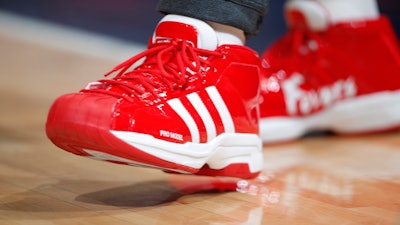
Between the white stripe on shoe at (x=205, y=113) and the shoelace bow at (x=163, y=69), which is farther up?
the shoelace bow at (x=163, y=69)

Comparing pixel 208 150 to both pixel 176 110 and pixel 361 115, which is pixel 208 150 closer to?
pixel 176 110

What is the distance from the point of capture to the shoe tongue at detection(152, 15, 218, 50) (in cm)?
103

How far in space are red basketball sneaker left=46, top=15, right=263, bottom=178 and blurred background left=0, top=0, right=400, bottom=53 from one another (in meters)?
1.06

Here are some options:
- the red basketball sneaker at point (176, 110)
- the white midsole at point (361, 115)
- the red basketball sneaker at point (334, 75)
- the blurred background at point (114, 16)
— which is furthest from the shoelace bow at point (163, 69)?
the blurred background at point (114, 16)

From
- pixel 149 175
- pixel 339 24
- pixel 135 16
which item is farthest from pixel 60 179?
pixel 135 16

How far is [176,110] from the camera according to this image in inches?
38.0

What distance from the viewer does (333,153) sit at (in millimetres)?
1442

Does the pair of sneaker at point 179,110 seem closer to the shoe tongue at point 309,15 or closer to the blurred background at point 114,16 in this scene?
the shoe tongue at point 309,15

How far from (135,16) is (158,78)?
157 cm

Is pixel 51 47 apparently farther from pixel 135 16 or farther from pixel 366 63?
pixel 366 63

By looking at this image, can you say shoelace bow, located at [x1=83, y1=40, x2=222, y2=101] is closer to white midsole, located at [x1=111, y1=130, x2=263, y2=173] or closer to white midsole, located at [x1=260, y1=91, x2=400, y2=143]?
white midsole, located at [x1=111, y1=130, x2=263, y2=173]

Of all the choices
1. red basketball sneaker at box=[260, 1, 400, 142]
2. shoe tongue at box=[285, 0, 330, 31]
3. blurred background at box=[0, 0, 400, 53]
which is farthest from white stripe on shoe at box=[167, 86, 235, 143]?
blurred background at box=[0, 0, 400, 53]

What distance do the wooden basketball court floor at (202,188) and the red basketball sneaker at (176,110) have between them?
6 cm

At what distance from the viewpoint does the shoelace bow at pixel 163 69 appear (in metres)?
0.96
